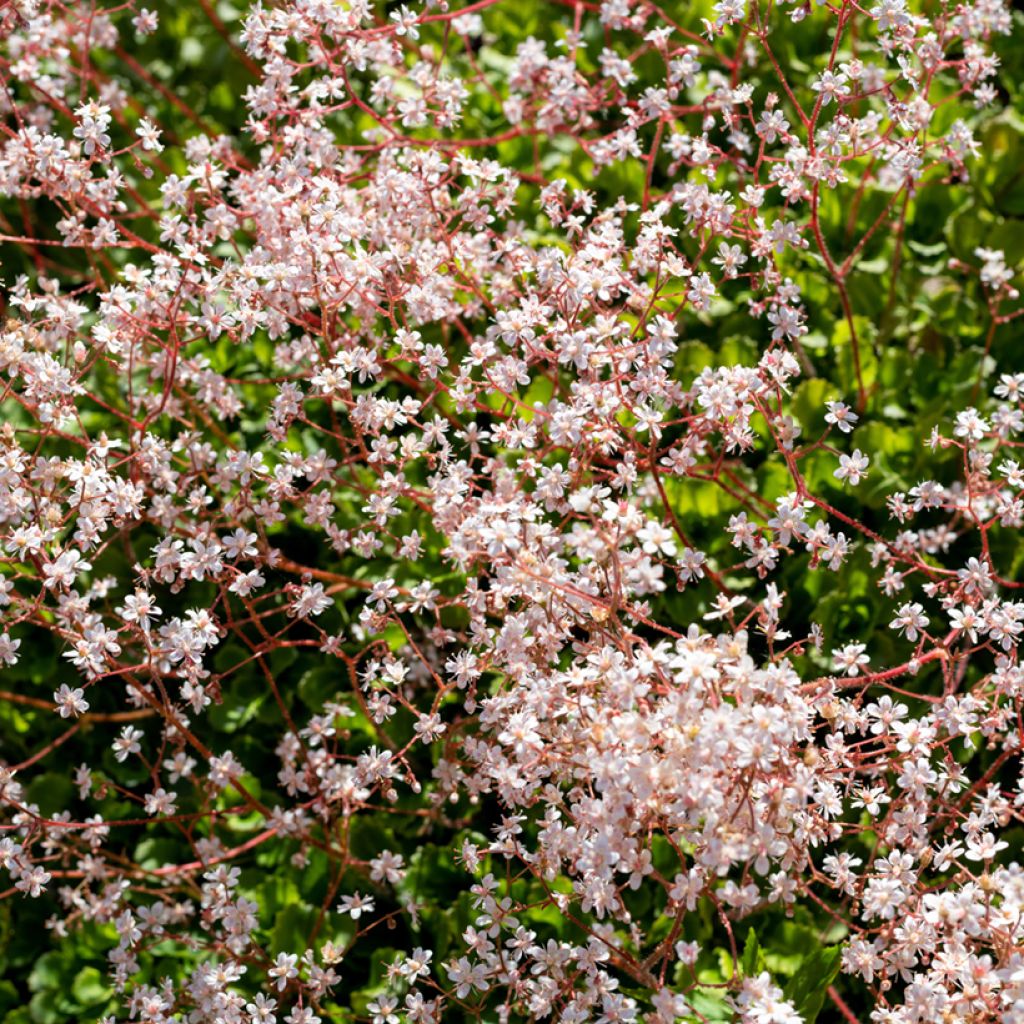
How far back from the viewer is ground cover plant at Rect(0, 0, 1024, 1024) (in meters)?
1.88

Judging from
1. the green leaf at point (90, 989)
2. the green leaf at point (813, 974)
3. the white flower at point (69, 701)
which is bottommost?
the green leaf at point (90, 989)

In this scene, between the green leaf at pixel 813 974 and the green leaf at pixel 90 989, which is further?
the green leaf at pixel 90 989

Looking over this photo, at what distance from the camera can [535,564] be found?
1.85m

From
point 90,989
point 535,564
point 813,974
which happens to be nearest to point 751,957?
point 813,974

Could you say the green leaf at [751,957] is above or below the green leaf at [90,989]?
above

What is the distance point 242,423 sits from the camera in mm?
3096

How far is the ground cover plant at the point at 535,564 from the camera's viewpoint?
1885mm

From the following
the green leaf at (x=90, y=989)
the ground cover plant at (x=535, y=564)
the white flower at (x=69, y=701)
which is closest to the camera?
the ground cover plant at (x=535, y=564)

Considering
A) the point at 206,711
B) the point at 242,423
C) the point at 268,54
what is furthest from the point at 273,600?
the point at 268,54

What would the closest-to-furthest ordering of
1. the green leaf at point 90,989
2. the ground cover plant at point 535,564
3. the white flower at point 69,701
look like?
the ground cover plant at point 535,564, the white flower at point 69,701, the green leaf at point 90,989

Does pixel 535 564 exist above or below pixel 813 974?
above

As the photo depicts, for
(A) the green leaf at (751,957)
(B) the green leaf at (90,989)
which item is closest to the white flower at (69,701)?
(B) the green leaf at (90,989)

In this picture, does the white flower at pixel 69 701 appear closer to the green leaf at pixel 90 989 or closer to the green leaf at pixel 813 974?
the green leaf at pixel 90 989

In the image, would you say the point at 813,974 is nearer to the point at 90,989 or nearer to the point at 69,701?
the point at 69,701
